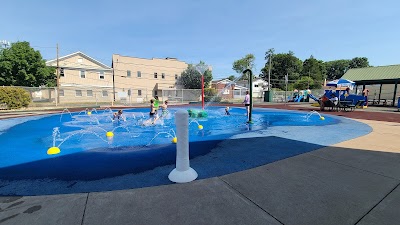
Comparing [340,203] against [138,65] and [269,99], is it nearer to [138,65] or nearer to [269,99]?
[269,99]

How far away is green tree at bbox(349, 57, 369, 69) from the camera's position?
99312 millimetres

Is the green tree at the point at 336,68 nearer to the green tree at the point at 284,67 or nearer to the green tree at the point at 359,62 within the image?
the green tree at the point at 359,62

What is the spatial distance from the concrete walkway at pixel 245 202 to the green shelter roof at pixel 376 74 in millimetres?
26630

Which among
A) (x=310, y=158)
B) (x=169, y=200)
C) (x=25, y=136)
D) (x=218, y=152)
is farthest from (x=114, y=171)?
(x=25, y=136)

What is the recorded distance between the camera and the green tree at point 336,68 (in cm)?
9841

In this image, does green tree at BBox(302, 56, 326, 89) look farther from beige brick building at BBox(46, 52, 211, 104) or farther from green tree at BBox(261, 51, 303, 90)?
beige brick building at BBox(46, 52, 211, 104)

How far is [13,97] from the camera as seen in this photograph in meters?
19.2

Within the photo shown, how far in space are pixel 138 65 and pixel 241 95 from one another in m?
22.4

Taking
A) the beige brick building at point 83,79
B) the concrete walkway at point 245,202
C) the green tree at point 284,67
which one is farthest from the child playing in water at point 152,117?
the green tree at point 284,67

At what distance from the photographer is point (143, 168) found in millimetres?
4496

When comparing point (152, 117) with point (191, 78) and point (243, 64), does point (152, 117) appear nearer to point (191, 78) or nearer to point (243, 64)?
point (191, 78)

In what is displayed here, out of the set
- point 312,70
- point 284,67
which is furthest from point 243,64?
point 312,70

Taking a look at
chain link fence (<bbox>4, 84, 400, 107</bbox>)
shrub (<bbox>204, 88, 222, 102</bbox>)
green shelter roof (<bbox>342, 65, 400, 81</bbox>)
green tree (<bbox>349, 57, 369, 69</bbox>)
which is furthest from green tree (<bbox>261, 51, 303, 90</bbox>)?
green tree (<bbox>349, 57, 369, 69</bbox>)

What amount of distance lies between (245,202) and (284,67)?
76.2 metres
